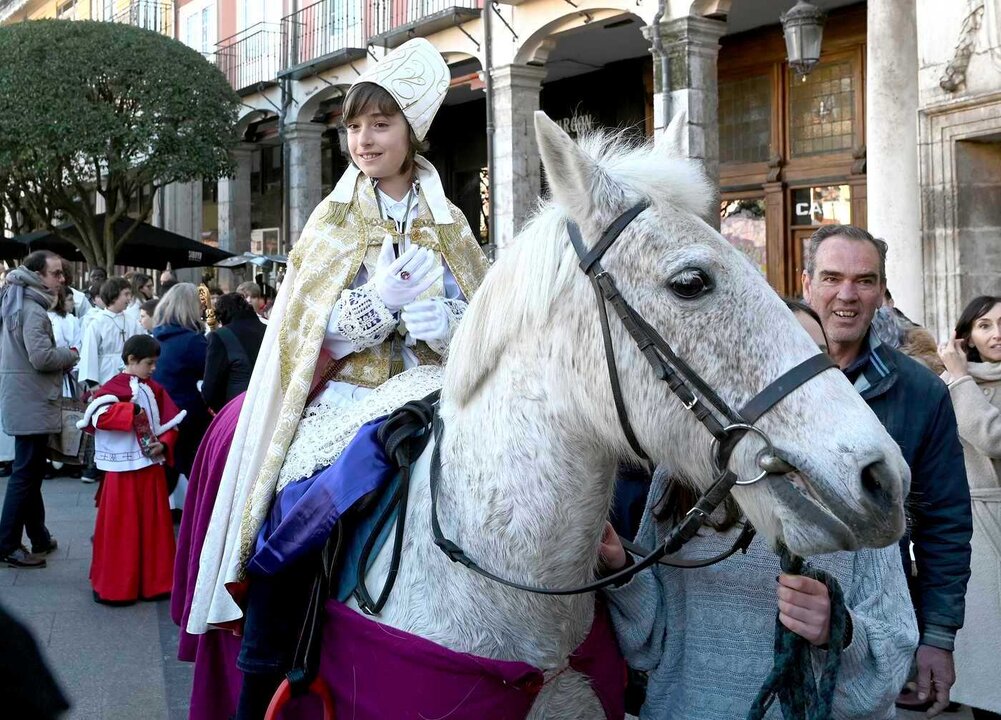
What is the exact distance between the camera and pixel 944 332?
8.13 m

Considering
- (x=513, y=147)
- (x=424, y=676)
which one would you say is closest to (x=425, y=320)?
(x=424, y=676)

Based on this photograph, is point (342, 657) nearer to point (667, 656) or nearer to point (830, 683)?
point (667, 656)

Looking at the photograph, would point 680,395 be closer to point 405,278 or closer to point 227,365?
point 405,278

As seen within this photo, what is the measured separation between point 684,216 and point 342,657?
130 centimetres

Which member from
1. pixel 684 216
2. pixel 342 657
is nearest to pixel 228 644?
pixel 342 657

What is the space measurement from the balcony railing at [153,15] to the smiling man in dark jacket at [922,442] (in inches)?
1185

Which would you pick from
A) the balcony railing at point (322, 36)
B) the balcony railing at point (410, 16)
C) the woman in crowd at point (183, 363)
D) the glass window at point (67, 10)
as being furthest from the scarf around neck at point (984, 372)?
the glass window at point (67, 10)

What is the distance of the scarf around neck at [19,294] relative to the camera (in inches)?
298

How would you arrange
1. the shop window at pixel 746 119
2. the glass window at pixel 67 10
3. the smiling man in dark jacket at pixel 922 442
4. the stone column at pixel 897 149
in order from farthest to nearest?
the glass window at pixel 67 10 → the shop window at pixel 746 119 → the stone column at pixel 897 149 → the smiling man in dark jacket at pixel 922 442

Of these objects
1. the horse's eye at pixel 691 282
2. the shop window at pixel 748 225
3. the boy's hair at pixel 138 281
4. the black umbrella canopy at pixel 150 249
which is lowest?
the horse's eye at pixel 691 282

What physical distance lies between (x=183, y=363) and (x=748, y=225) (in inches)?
387

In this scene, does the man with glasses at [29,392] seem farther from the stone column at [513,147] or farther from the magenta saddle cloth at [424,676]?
the stone column at [513,147]

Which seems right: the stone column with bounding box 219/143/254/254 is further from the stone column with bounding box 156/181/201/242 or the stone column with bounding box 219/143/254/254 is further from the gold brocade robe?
the gold brocade robe

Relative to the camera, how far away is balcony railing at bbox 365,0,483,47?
1684 cm
